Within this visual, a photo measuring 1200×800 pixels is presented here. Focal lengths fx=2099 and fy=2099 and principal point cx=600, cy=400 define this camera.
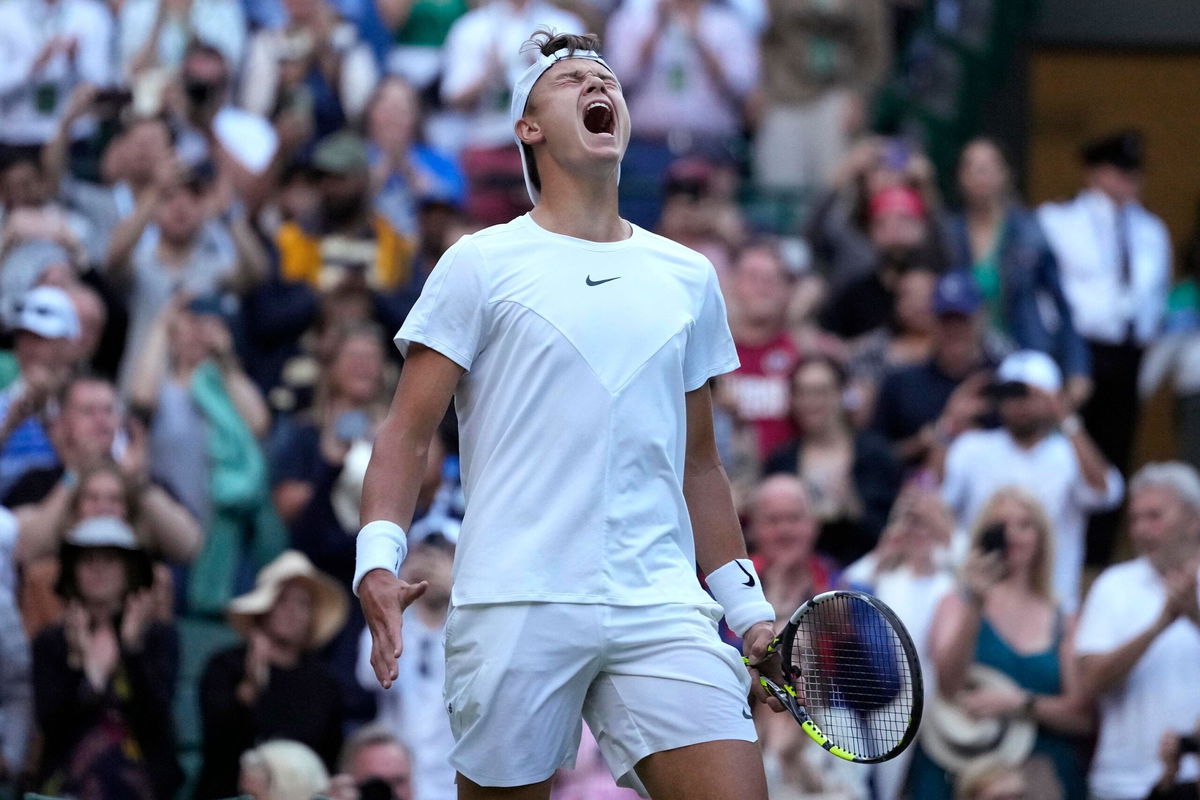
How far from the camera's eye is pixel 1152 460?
12.7 m

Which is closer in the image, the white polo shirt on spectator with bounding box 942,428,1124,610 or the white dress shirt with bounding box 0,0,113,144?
the white polo shirt on spectator with bounding box 942,428,1124,610

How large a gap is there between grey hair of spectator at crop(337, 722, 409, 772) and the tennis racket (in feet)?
9.70

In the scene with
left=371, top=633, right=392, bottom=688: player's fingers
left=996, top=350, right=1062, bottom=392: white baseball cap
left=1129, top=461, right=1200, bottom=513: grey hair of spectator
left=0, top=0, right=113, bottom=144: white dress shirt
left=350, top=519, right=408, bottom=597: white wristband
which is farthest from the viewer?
left=0, top=0, right=113, bottom=144: white dress shirt

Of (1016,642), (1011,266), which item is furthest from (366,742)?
(1011,266)

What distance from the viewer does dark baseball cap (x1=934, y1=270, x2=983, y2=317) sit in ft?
29.6

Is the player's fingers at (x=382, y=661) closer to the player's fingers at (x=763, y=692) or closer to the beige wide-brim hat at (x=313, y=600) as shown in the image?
the player's fingers at (x=763, y=692)

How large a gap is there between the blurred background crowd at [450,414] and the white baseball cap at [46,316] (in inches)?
0.6

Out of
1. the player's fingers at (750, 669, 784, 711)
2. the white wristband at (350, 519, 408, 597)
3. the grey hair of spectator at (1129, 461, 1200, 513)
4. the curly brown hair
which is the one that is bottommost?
the grey hair of spectator at (1129, 461, 1200, 513)

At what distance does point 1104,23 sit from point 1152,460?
3.18m

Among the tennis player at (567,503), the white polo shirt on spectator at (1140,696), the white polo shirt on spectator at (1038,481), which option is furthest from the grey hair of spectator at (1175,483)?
the tennis player at (567,503)

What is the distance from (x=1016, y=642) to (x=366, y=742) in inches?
88.1

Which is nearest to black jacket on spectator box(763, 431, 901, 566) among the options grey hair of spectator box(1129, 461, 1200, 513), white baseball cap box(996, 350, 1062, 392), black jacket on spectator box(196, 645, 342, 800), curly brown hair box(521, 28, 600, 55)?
white baseball cap box(996, 350, 1062, 392)

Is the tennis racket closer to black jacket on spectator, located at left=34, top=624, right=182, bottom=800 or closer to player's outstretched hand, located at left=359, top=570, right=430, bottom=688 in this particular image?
player's outstretched hand, located at left=359, top=570, right=430, bottom=688

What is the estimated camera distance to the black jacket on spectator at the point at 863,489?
27.1ft
